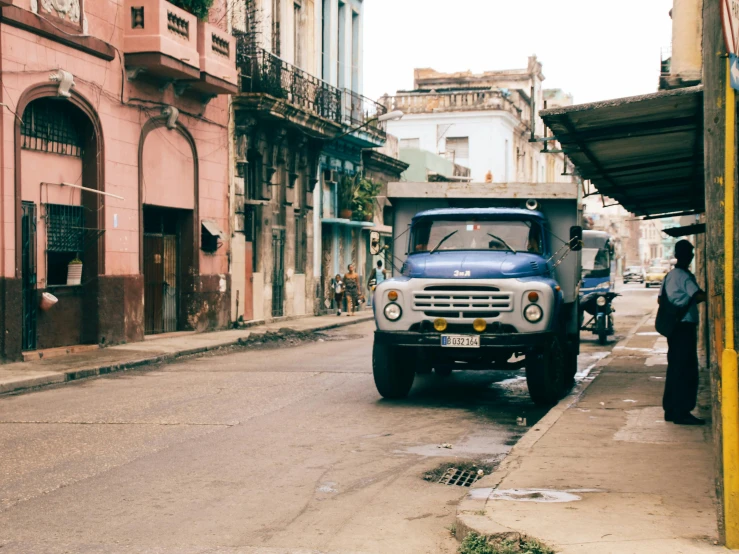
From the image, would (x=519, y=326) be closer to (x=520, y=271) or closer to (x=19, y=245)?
(x=520, y=271)

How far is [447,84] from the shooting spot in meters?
63.8

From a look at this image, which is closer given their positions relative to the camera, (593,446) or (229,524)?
(229,524)

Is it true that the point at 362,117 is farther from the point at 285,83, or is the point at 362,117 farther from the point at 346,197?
the point at 285,83

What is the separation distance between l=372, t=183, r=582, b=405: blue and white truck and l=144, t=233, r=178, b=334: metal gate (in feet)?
31.9

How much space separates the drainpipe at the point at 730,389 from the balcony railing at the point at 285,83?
827 inches

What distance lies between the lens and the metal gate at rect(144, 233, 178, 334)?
2147 cm

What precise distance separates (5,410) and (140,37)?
10.1m

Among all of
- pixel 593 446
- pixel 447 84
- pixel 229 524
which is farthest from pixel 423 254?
pixel 447 84

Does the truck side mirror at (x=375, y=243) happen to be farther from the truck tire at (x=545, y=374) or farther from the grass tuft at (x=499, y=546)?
the grass tuft at (x=499, y=546)

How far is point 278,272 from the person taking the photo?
2858 centimetres

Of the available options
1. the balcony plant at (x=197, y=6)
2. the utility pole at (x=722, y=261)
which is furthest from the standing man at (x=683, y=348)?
the balcony plant at (x=197, y=6)

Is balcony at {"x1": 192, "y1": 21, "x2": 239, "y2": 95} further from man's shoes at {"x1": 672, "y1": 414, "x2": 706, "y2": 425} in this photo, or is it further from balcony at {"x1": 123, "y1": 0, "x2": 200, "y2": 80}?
man's shoes at {"x1": 672, "y1": 414, "x2": 706, "y2": 425}

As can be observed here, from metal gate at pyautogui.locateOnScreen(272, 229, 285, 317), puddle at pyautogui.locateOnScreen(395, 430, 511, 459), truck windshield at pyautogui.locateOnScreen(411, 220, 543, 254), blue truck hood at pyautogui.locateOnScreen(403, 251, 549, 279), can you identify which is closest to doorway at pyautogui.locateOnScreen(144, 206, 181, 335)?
metal gate at pyautogui.locateOnScreen(272, 229, 285, 317)

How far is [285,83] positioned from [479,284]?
1761cm
